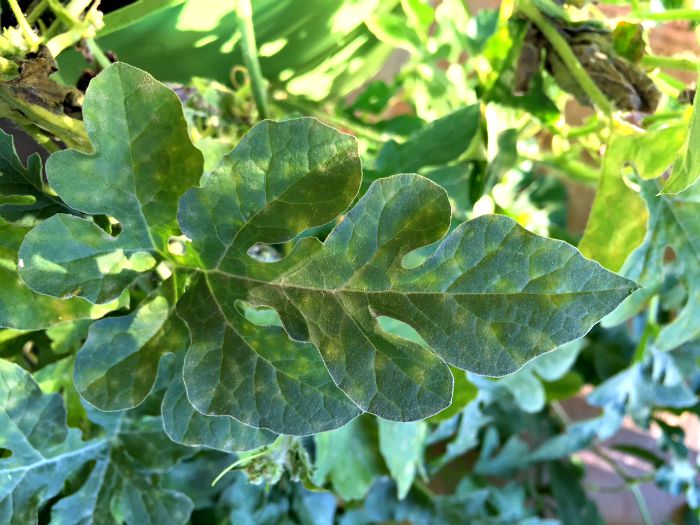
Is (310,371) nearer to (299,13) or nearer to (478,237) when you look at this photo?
(478,237)

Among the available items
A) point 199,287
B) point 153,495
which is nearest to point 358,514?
point 153,495

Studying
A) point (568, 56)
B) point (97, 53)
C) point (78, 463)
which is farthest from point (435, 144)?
point (78, 463)

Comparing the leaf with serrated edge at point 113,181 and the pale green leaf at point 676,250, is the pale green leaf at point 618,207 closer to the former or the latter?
the pale green leaf at point 676,250

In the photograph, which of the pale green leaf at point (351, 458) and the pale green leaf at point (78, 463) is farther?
the pale green leaf at point (351, 458)

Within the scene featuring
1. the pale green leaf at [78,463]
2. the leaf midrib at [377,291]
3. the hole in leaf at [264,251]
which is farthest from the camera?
the hole in leaf at [264,251]

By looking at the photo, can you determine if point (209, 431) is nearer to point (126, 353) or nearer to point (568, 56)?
point (126, 353)

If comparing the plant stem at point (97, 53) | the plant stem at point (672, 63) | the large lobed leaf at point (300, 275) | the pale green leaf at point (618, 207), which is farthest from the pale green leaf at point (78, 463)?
the plant stem at point (672, 63)
